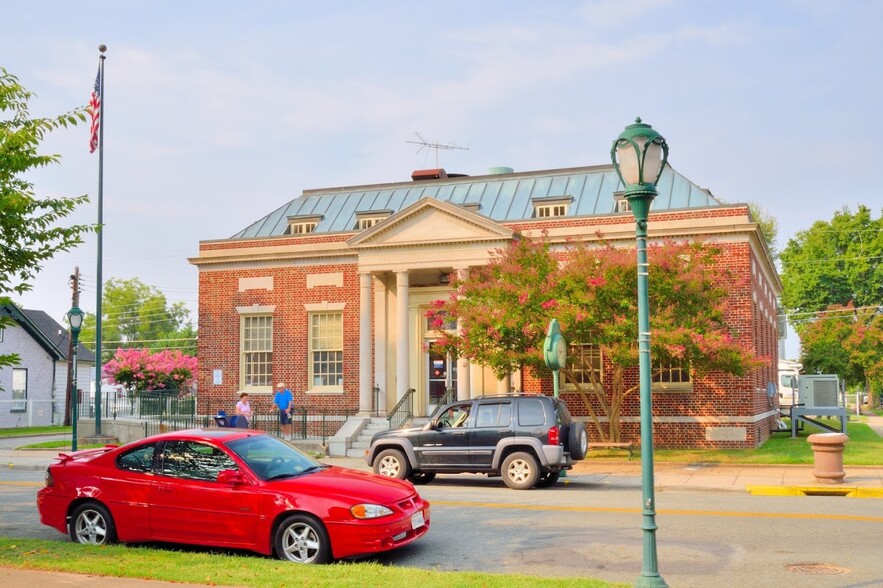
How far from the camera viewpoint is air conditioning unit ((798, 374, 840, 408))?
30.1 metres

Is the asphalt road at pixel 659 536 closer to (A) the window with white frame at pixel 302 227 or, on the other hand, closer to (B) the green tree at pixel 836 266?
(A) the window with white frame at pixel 302 227

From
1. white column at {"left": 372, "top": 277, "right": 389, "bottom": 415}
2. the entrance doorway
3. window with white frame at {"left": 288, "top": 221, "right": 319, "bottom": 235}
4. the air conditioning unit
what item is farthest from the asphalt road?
window with white frame at {"left": 288, "top": 221, "right": 319, "bottom": 235}

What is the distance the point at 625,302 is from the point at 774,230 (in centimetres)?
5215

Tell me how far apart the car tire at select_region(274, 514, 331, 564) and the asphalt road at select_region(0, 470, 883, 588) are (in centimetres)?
80

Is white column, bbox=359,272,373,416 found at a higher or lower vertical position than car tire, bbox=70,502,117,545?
higher

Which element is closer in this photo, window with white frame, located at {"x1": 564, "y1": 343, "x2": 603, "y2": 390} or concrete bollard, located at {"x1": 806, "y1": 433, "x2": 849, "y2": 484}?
concrete bollard, located at {"x1": 806, "y1": 433, "x2": 849, "y2": 484}

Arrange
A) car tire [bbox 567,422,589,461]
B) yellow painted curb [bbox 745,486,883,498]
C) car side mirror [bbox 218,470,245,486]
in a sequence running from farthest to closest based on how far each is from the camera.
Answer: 1. car tire [bbox 567,422,589,461]
2. yellow painted curb [bbox 745,486,883,498]
3. car side mirror [bbox 218,470,245,486]

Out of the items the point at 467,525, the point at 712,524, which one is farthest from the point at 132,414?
the point at 712,524

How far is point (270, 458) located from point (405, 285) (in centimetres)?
1734

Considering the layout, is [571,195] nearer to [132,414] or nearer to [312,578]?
[132,414]

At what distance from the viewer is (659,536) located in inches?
454

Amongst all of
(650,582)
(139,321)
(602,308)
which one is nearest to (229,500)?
(650,582)

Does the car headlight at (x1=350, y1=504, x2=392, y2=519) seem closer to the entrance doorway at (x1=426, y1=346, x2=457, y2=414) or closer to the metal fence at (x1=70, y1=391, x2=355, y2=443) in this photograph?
the metal fence at (x1=70, y1=391, x2=355, y2=443)

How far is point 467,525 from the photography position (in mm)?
12562
